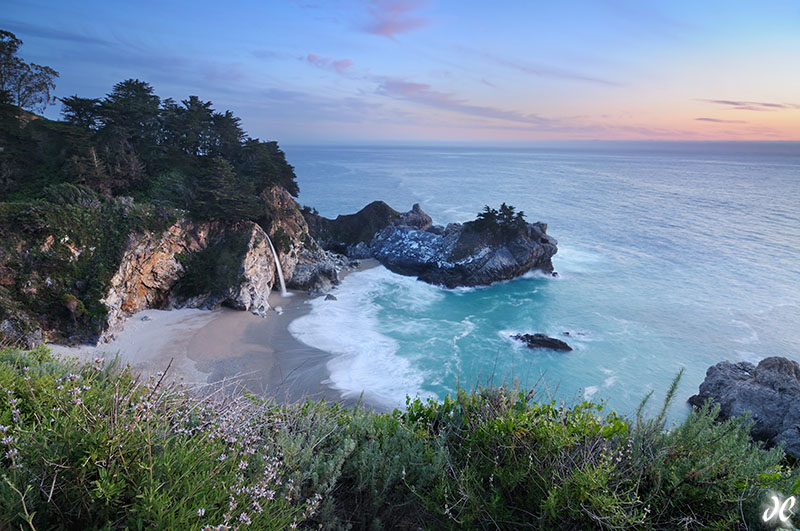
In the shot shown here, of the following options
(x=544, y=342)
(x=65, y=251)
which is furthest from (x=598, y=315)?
(x=65, y=251)

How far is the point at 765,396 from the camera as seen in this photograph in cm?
1233

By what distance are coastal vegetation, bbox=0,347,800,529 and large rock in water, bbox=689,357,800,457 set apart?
377 inches

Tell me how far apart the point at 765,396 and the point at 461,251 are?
62.2 feet

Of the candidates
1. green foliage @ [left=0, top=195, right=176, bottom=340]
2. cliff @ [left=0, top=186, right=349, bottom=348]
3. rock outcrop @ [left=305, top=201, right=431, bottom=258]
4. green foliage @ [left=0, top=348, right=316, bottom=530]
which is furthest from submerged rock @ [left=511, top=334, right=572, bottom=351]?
green foliage @ [left=0, top=195, right=176, bottom=340]

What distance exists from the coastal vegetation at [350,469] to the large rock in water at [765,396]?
31.4 ft

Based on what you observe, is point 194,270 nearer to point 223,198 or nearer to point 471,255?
point 223,198

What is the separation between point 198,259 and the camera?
70.8 feet

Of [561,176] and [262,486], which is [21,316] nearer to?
[262,486]

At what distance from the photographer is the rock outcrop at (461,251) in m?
28.4

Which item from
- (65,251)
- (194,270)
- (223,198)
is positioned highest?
(223,198)

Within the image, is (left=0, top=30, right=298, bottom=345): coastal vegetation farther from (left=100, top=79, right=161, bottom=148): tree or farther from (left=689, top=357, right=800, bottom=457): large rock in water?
(left=689, top=357, right=800, bottom=457): large rock in water

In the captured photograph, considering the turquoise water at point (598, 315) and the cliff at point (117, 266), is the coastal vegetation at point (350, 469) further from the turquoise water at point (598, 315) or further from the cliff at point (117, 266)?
the cliff at point (117, 266)

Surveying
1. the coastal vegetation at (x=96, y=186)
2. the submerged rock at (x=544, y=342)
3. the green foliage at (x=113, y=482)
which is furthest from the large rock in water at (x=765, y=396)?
Result: the coastal vegetation at (x=96, y=186)

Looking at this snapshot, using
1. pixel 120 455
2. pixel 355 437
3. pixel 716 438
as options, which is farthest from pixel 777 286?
pixel 120 455
